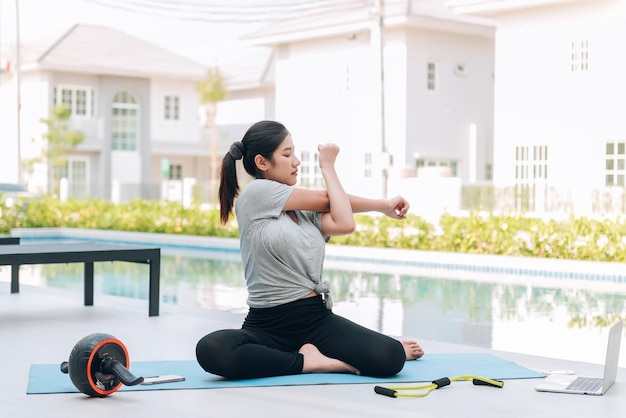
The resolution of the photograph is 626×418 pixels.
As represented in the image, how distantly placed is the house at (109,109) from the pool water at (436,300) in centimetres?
2143

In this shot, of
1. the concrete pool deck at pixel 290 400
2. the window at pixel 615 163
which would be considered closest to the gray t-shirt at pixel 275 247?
the concrete pool deck at pixel 290 400

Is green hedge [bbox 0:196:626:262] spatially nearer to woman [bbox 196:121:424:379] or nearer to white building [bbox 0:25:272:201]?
woman [bbox 196:121:424:379]

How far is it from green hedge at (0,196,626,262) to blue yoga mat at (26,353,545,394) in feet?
27.3

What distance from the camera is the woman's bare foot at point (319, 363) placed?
5.07 metres

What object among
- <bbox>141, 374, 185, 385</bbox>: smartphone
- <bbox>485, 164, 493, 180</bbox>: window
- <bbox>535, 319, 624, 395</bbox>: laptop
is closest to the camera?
<bbox>535, 319, 624, 395</bbox>: laptop

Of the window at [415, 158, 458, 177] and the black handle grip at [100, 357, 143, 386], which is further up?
the window at [415, 158, 458, 177]

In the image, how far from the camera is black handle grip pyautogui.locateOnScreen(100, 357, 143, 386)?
4.46 metres

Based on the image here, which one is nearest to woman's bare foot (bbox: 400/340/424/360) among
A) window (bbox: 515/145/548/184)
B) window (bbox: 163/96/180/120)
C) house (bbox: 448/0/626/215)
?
house (bbox: 448/0/626/215)

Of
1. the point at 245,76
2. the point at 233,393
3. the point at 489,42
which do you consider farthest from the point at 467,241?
the point at 245,76

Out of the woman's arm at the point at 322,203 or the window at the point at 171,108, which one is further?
the window at the point at 171,108

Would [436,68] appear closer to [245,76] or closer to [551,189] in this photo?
[551,189]

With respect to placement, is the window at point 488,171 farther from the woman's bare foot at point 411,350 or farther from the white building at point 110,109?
the woman's bare foot at point 411,350

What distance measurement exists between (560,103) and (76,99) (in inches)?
820

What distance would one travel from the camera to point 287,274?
4.97 metres
